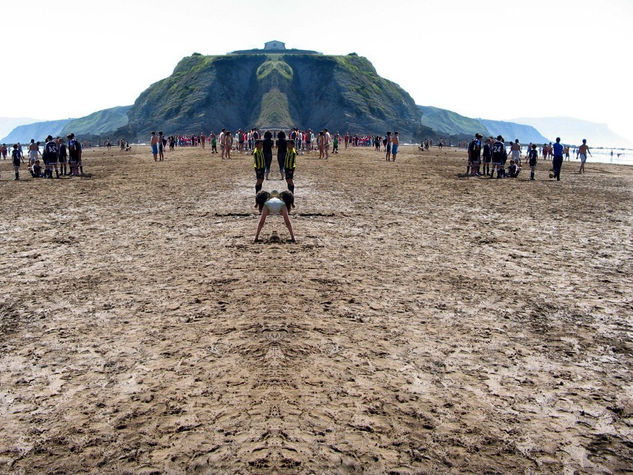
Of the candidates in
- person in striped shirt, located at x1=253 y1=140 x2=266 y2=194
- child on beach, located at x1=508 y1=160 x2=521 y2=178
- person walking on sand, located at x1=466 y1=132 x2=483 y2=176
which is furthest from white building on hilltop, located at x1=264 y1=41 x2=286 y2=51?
person in striped shirt, located at x1=253 y1=140 x2=266 y2=194

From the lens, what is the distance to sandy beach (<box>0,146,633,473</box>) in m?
3.40

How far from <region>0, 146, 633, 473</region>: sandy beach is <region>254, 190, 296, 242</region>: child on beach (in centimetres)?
44

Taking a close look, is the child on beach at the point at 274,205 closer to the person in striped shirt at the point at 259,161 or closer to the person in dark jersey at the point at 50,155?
the person in striped shirt at the point at 259,161

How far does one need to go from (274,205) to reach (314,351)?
4.57m

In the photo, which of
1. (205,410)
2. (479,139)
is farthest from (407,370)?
(479,139)

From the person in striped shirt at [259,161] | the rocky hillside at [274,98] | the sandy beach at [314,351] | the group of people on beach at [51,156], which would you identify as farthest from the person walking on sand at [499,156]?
the rocky hillside at [274,98]

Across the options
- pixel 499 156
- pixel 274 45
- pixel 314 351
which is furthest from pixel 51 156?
pixel 274 45

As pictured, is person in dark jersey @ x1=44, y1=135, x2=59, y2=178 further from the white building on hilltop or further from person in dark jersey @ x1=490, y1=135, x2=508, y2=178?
the white building on hilltop

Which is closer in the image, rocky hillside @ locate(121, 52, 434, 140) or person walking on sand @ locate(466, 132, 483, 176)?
person walking on sand @ locate(466, 132, 483, 176)

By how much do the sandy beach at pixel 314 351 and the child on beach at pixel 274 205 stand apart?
0.44 m

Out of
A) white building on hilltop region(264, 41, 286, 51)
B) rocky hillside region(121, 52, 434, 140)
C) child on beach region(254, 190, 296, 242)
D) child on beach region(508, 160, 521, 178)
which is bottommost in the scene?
child on beach region(254, 190, 296, 242)

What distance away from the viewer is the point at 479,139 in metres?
24.8

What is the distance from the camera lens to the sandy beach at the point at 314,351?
11.2 ft

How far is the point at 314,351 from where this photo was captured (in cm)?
482
